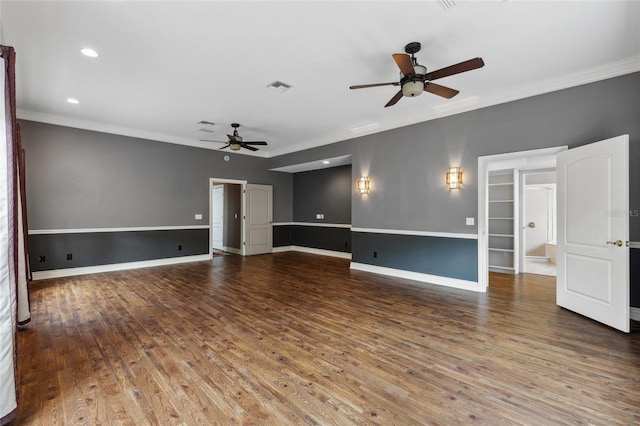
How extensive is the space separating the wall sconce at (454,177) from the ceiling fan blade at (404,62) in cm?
234

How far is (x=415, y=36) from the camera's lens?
9.94ft

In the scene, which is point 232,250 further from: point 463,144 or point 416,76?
point 416,76

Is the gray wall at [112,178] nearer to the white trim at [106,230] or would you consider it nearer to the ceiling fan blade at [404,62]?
the white trim at [106,230]

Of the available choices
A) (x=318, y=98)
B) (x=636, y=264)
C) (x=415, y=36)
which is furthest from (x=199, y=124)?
(x=636, y=264)

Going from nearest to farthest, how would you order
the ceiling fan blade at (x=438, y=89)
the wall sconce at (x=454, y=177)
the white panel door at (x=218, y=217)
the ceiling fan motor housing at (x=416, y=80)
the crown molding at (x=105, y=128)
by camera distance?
1. the ceiling fan motor housing at (x=416, y=80)
2. the ceiling fan blade at (x=438, y=89)
3. the wall sconce at (x=454, y=177)
4. the crown molding at (x=105, y=128)
5. the white panel door at (x=218, y=217)

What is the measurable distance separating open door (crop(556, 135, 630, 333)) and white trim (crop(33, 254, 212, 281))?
7254 millimetres

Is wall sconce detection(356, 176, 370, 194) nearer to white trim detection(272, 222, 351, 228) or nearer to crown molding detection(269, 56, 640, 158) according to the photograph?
crown molding detection(269, 56, 640, 158)

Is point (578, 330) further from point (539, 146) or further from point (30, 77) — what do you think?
point (30, 77)

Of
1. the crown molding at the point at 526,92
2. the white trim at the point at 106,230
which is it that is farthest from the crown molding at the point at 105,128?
the crown molding at the point at 526,92

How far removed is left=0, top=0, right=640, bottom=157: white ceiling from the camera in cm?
266

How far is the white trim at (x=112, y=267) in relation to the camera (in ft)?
18.4

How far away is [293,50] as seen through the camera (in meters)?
3.28

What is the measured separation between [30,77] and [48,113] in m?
1.88

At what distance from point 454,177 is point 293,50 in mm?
3306
